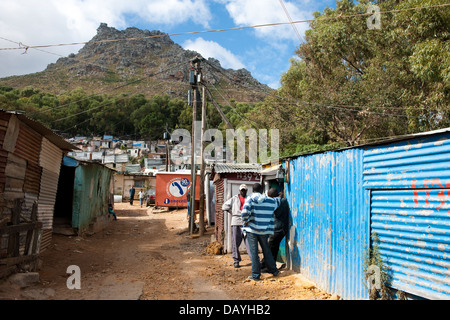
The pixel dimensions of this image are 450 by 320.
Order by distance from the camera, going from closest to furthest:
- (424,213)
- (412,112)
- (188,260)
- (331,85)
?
1. (424,213)
2. (188,260)
3. (412,112)
4. (331,85)

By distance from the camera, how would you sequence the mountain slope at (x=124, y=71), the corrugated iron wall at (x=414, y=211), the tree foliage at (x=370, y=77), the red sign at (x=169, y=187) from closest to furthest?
the corrugated iron wall at (x=414, y=211), the tree foliage at (x=370, y=77), the red sign at (x=169, y=187), the mountain slope at (x=124, y=71)

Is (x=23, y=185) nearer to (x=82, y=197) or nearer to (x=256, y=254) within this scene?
(x=82, y=197)

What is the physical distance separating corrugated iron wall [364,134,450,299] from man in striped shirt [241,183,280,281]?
2.54m

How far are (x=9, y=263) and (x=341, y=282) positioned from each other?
5280 millimetres

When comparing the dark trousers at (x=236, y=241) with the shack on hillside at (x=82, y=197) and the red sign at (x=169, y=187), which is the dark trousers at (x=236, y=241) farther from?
the red sign at (x=169, y=187)

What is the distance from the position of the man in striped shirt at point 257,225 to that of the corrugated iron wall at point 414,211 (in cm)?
254

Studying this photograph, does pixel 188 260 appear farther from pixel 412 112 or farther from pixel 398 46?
pixel 398 46

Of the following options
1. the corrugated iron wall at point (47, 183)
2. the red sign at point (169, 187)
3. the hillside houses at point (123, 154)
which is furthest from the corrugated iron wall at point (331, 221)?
the hillside houses at point (123, 154)

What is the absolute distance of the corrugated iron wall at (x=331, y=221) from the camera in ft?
15.1

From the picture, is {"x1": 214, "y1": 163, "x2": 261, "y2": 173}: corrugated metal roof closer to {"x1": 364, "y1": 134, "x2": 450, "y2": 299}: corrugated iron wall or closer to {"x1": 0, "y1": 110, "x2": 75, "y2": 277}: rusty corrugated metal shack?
{"x1": 0, "y1": 110, "x2": 75, "y2": 277}: rusty corrugated metal shack

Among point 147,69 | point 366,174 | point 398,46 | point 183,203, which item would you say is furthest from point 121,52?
point 366,174

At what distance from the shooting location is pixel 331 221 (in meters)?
5.32

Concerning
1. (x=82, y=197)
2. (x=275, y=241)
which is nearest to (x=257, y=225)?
(x=275, y=241)
